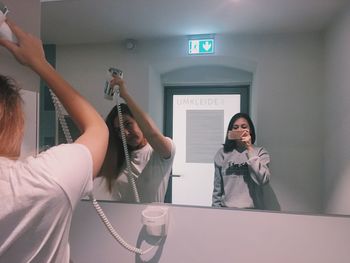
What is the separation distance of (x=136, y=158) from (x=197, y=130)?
0.92ft

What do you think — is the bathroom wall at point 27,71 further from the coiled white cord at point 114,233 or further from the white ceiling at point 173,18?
the coiled white cord at point 114,233

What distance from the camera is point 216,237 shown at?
916 millimetres

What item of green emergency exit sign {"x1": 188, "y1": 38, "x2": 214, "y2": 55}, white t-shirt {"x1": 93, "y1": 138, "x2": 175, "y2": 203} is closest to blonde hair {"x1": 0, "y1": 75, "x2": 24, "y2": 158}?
white t-shirt {"x1": 93, "y1": 138, "x2": 175, "y2": 203}

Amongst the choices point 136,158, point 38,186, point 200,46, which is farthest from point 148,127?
point 38,186

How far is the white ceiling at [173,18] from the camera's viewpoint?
88 cm

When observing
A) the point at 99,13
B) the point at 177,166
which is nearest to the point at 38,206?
the point at 177,166

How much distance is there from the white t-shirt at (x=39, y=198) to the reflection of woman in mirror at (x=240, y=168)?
59 centimetres

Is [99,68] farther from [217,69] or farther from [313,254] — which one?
[313,254]

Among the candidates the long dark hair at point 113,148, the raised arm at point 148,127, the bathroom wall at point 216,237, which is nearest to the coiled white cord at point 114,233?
the bathroom wall at point 216,237

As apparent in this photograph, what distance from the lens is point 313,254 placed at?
0.85 m

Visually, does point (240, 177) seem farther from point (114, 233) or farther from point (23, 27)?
point (23, 27)

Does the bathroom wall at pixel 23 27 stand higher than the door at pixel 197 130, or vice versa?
the bathroom wall at pixel 23 27

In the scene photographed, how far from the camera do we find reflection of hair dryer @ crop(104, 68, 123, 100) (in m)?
1.03

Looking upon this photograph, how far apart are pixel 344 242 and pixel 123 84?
0.97m
